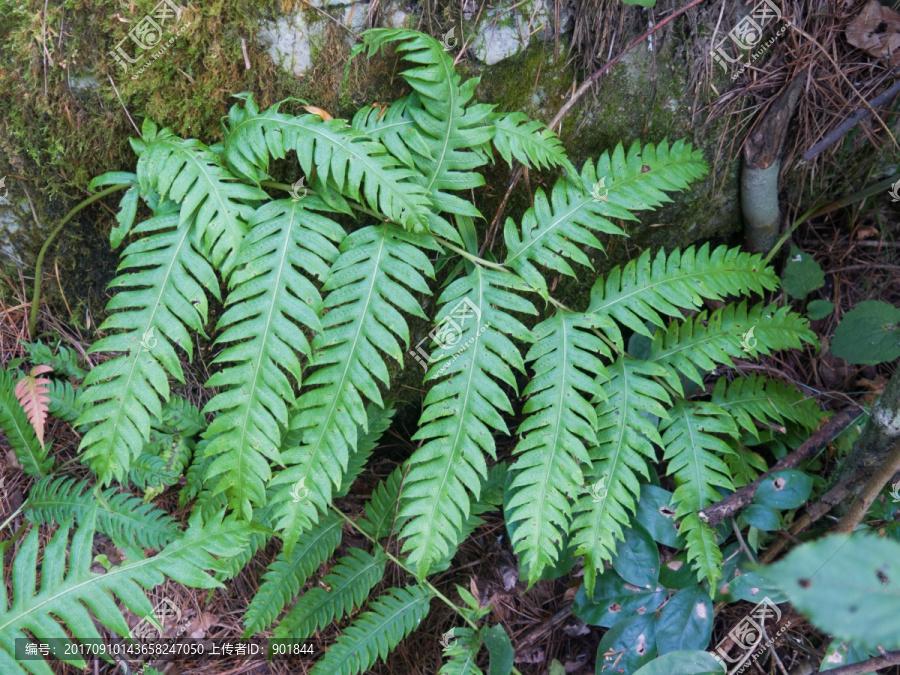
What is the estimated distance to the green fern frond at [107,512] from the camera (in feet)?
7.57

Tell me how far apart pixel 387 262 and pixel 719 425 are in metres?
1.56

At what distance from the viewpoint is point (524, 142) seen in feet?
7.34

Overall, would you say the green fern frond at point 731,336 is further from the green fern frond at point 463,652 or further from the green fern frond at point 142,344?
the green fern frond at point 142,344

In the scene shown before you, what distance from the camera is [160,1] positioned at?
2143 millimetres

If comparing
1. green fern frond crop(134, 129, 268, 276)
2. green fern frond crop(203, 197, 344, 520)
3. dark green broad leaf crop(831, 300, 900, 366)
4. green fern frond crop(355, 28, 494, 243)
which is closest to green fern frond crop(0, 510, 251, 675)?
green fern frond crop(203, 197, 344, 520)

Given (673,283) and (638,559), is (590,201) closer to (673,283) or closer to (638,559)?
(673,283)

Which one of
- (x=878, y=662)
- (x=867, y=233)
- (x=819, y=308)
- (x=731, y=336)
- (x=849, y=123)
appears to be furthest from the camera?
(x=867, y=233)

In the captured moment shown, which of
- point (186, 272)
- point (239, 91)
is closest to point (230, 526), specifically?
point (186, 272)

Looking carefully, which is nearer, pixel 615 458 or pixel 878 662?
pixel 878 662

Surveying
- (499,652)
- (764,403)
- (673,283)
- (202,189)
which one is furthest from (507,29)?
(499,652)

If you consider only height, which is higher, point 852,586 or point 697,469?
point 852,586

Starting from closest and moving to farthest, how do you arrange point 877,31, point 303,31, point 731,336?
1. point 303,31
2. point 731,336
3. point 877,31

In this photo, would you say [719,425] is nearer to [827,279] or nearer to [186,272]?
[827,279]

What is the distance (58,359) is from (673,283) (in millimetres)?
2751
